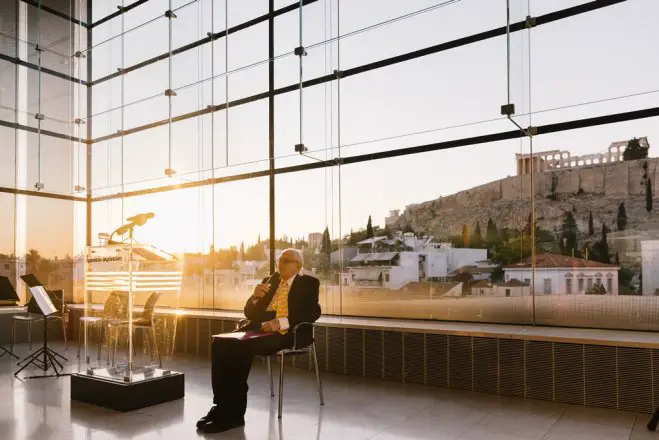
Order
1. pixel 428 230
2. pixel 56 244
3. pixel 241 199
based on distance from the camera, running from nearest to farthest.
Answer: pixel 428 230
pixel 241 199
pixel 56 244

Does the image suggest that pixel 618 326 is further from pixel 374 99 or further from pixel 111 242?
pixel 111 242

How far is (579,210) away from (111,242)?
13.8 feet

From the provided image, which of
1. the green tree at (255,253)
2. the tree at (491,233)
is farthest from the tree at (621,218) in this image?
the green tree at (255,253)

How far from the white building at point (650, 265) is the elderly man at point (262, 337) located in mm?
2780

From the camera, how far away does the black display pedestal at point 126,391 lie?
413cm

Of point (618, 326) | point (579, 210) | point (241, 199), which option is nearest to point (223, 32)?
point (241, 199)

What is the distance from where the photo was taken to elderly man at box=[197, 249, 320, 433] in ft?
12.4

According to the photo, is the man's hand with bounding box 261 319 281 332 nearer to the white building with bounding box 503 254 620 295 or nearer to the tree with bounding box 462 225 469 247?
the tree with bounding box 462 225 469 247

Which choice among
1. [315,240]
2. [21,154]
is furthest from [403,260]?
[21,154]

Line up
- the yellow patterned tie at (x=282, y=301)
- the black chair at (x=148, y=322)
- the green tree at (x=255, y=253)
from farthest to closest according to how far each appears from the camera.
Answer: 1. the green tree at (x=255, y=253)
2. the black chair at (x=148, y=322)
3. the yellow patterned tie at (x=282, y=301)

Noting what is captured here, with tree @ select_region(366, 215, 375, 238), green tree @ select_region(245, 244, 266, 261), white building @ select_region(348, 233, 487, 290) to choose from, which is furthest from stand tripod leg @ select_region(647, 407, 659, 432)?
green tree @ select_region(245, 244, 266, 261)

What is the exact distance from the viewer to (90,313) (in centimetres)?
800

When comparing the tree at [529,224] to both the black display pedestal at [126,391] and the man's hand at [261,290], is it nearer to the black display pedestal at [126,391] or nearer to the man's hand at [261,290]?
the man's hand at [261,290]

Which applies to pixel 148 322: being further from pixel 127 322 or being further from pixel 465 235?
pixel 465 235
